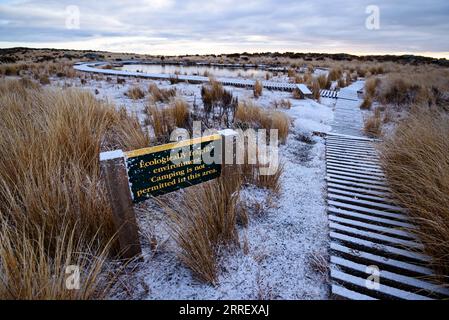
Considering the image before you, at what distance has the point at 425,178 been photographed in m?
2.63

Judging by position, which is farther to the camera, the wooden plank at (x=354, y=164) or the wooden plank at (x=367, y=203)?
the wooden plank at (x=354, y=164)

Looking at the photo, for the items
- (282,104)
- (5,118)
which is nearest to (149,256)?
(5,118)

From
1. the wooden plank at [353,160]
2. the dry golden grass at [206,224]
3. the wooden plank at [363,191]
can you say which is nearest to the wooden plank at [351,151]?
the wooden plank at [353,160]

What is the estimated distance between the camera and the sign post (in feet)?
5.60

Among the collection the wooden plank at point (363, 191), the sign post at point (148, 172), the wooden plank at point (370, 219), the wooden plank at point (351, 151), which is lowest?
the wooden plank at point (370, 219)

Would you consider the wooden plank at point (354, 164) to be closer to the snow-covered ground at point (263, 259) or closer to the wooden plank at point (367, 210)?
the snow-covered ground at point (263, 259)

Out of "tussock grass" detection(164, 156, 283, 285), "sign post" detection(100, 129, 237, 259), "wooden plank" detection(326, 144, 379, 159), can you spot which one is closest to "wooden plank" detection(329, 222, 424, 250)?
"tussock grass" detection(164, 156, 283, 285)

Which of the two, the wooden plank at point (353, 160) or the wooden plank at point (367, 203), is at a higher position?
the wooden plank at point (353, 160)

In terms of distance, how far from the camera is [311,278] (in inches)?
77.6

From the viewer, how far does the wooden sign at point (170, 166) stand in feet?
6.01

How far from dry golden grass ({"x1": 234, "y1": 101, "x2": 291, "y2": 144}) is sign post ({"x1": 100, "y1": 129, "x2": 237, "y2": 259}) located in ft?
9.86

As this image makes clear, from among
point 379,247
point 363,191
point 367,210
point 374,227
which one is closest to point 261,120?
point 363,191

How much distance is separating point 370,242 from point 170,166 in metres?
1.93
